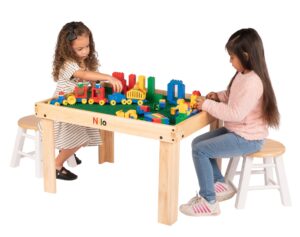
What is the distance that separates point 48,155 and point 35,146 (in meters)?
0.43

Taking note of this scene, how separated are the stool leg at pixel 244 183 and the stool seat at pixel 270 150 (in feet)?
0.26

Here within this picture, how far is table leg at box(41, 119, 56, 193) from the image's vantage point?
16.5 feet

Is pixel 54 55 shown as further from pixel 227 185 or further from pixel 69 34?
pixel 227 185

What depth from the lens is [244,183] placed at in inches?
193

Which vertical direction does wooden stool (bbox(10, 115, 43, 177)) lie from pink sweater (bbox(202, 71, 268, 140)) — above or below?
below

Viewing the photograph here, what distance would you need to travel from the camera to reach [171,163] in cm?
447

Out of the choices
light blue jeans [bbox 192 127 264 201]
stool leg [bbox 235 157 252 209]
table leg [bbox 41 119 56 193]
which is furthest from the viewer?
table leg [bbox 41 119 56 193]

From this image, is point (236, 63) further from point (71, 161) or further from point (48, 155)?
point (71, 161)

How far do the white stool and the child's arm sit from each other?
0.64m

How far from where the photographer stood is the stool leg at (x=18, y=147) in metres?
5.66

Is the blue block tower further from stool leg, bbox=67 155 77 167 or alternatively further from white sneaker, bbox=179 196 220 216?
stool leg, bbox=67 155 77 167

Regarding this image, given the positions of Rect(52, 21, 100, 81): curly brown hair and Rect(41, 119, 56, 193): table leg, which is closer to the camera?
Rect(41, 119, 56, 193): table leg

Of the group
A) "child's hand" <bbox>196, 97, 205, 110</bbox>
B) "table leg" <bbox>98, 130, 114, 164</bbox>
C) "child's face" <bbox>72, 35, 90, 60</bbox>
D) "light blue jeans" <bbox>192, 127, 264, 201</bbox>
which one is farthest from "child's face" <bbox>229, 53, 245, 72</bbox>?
"table leg" <bbox>98, 130, 114, 164</bbox>

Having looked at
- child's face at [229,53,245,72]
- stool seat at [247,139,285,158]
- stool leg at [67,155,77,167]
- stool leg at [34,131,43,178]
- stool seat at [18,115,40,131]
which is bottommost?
stool leg at [67,155,77,167]
